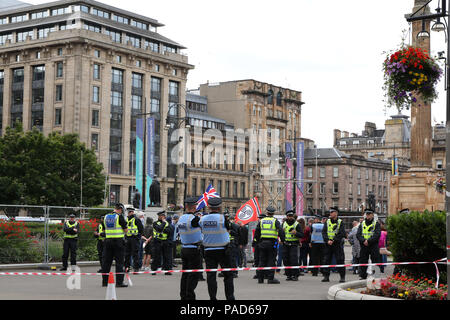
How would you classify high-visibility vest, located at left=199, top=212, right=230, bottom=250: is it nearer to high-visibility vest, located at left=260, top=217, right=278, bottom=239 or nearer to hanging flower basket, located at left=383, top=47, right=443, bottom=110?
hanging flower basket, located at left=383, top=47, right=443, bottom=110

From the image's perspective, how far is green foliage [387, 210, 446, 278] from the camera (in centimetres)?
1479

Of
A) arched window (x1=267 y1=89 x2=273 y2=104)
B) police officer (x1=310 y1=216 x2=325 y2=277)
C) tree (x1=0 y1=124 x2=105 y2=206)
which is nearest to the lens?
police officer (x1=310 y1=216 x2=325 y2=277)

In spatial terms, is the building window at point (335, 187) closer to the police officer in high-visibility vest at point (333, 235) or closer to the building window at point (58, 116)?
the building window at point (58, 116)

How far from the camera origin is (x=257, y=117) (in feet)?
384

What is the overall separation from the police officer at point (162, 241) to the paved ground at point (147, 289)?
0.42 metres

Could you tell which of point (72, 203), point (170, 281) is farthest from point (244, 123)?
point (170, 281)

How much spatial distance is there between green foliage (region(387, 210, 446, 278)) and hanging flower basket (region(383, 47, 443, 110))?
8.16ft

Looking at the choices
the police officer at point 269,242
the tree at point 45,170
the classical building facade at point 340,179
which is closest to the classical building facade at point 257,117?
the classical building facade at point 340,179

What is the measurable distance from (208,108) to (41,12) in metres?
34.0

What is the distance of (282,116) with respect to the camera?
403ft

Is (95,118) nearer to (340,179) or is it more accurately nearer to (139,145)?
(139,145)

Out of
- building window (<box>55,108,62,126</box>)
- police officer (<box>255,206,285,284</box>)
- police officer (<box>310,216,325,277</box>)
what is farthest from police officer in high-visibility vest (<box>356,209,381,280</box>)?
building window (<box>55,108,62,126</box>)

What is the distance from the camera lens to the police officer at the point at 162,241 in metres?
21.7
